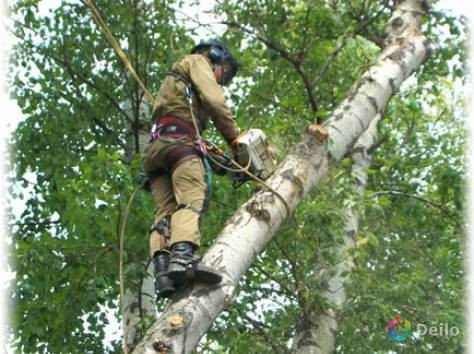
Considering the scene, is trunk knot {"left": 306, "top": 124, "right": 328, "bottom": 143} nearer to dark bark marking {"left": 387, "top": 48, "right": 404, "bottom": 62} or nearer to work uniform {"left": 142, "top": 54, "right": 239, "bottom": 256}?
work uniform {"left": 142, "top": 54, "right": 239, "bottom": 256}

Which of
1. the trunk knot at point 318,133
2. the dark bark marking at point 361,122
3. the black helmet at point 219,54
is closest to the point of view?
the trunk knot at point 318,133

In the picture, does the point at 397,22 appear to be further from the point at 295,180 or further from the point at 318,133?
the point at 295,180

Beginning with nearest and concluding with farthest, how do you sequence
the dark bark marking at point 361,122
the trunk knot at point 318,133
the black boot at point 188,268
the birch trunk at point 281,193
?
the birch trunk at point 281,193 → the black boot at point 188,268 → the trunk knot at point 318,133 → the dark bark marking at point 361,122

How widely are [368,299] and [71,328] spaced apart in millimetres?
2502

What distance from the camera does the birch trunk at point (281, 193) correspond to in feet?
12.7

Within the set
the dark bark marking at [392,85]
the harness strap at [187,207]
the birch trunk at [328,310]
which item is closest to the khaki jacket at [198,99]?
the harness strap at [187,207]

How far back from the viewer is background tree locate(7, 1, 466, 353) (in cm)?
671

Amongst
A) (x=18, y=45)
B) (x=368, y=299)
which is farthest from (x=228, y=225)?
(x=18, y=45)

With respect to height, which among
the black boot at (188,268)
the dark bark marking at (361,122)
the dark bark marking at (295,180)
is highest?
the dark bark marking at (361,122)

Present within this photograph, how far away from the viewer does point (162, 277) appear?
4.44 m

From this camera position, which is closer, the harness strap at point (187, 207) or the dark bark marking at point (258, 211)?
the dark bark marking at point (258, 211)

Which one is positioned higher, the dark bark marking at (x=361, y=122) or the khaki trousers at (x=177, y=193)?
the dark bark marking at (x=361, y=122)

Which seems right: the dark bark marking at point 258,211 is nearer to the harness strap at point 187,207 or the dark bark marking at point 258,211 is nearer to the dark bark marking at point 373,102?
the harness strap at point 187,207

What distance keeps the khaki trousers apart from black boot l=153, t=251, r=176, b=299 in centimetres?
5
